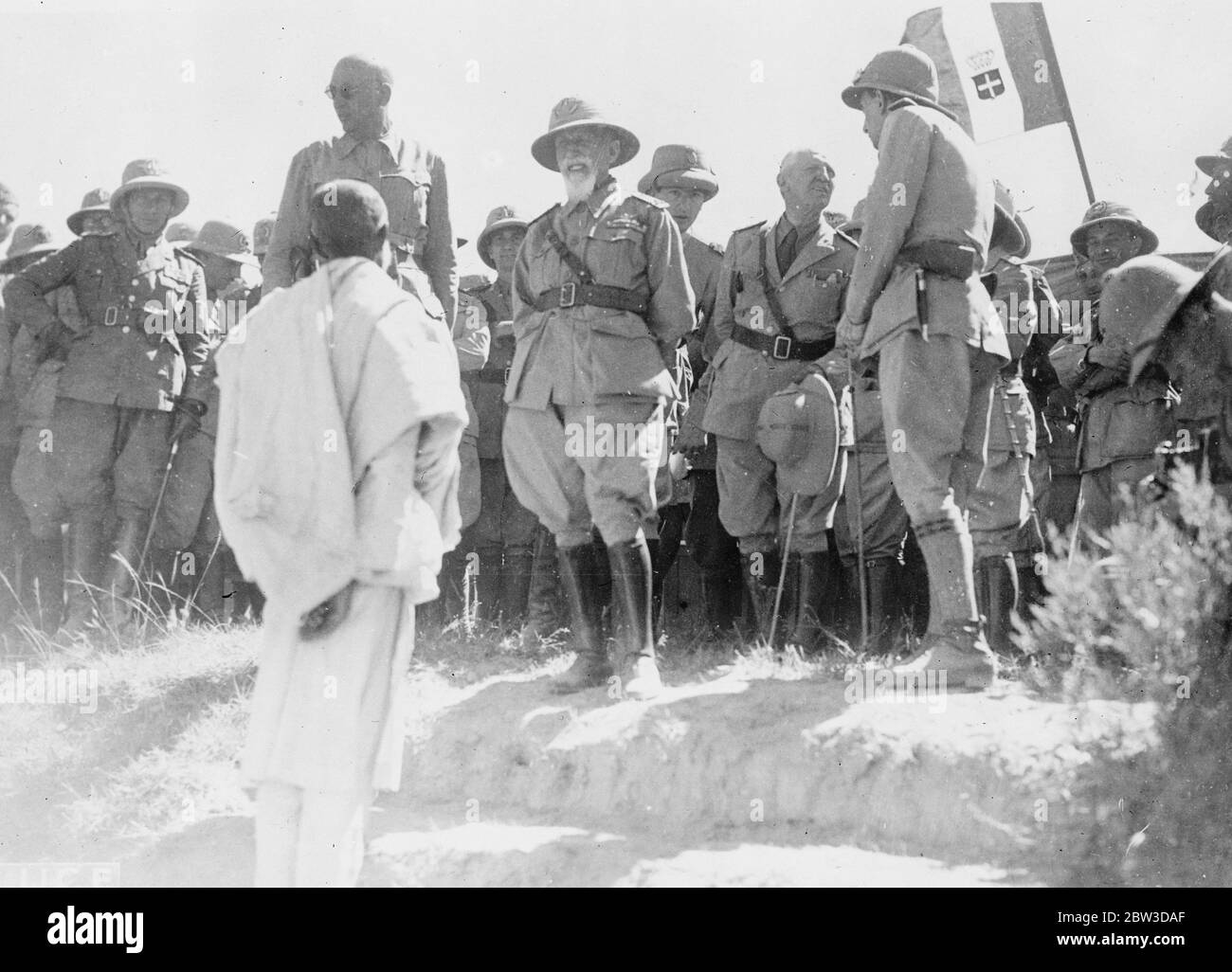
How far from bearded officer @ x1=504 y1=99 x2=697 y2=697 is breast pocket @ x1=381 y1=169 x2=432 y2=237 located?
59cm

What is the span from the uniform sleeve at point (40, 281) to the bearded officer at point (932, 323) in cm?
426

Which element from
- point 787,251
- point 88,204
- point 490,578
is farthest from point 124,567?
Answer: point 787,251

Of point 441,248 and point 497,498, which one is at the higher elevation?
point 441,248

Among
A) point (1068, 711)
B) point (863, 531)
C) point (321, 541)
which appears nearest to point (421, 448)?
point (321, 541)

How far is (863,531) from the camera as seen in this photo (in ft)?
23.5

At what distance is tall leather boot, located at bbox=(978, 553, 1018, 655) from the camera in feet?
21.7

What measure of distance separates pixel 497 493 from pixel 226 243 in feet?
8.28

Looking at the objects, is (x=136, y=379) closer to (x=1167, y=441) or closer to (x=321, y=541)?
(x=321, y=541)

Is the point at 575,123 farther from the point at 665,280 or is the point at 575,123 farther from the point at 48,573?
the point at 48,573

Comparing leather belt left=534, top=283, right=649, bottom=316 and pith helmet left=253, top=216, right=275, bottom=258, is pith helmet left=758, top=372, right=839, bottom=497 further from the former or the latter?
pith helmet left=253, top=216, right=275, bottom=258

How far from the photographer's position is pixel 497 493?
8469 millimetres

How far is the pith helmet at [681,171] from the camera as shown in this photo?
332 inches

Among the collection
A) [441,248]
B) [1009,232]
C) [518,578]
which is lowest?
[518,578]

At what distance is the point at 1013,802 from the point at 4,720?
4.43 m
